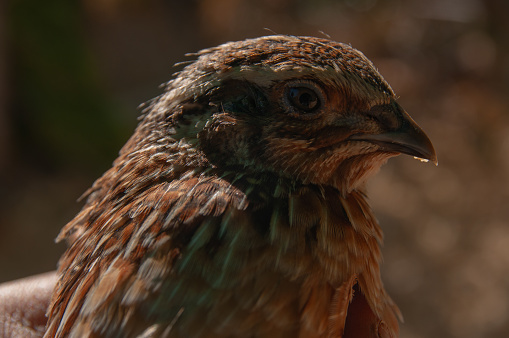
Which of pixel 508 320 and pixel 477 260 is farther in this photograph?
pixel 477 260

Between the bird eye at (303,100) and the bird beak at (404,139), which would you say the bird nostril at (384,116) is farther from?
the bird eye at (303,100)

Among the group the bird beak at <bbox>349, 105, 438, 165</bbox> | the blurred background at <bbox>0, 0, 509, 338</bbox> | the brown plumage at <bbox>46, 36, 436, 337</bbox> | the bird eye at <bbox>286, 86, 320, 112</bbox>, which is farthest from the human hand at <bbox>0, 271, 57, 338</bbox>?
the blurred background at <bbox>0, 0, 509, 338</bbox>

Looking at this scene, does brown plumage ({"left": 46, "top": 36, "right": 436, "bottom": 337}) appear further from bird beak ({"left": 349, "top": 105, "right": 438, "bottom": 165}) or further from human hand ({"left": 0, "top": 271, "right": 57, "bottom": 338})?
human hand ({"left": 0, "top": 271, "right": 57, "bottom": 338})

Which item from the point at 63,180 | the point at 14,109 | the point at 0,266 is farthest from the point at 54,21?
the point at 0,266

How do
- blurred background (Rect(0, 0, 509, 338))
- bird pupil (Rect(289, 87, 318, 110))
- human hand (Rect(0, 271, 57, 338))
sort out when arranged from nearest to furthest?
bird pupil (Rect(289, 87, 318, 110))
human hand (Rect(0, 271, 57, 338))
blurred background (Rect(0, 0, 509, 338))

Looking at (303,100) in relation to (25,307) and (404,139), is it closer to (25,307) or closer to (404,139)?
(404,139)

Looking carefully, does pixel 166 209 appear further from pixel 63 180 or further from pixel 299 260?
pixel 63 180
